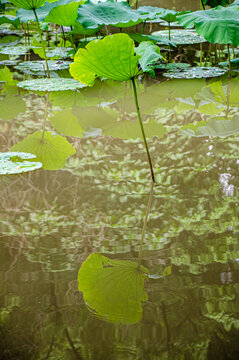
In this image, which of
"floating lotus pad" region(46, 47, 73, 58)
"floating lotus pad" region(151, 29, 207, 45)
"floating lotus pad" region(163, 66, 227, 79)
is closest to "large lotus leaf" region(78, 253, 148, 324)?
"floating lotus pad" region(163, 66, 227, 79)

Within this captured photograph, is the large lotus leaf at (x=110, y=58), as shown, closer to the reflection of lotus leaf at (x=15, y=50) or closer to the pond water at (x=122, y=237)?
the pond water at (x=122, y=237)

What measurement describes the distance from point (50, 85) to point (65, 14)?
25.2 inches

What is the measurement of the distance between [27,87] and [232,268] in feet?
7.66

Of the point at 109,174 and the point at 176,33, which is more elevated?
the point at 176,33

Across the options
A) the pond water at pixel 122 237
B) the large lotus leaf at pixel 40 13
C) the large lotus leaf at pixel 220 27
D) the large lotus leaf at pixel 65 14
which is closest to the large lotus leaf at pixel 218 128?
the pond water at pixel 122 237

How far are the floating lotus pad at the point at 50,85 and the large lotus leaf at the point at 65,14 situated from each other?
0.50 meters

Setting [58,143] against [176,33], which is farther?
[176,33]

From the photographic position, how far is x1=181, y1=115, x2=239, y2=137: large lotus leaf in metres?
2.44

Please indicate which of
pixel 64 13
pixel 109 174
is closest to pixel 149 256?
pixel 109 174

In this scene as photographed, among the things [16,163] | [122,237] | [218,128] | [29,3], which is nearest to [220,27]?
[218,128]

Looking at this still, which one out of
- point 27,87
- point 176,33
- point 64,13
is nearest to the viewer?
point 27,87

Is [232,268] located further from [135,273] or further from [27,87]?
[27,87]

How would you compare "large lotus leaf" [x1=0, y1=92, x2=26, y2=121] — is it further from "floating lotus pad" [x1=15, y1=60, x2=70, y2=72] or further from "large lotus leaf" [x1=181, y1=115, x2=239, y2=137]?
"large lotus leaf" [x1=181, y1=115, x2=239, y2=137]

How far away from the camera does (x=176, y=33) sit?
5219 mm
